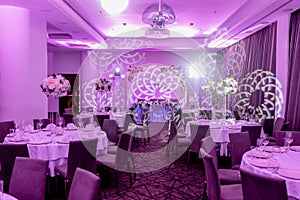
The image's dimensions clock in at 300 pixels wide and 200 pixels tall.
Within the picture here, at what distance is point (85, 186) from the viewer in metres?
2.03

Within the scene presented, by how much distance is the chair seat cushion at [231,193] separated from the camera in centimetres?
287

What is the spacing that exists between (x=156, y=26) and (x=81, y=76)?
8.19 metres

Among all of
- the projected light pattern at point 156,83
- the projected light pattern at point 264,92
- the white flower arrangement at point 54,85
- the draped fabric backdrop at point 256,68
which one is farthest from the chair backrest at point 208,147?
the projected light pattern at point 156,83

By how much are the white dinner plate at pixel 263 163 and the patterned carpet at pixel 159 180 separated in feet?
4.72

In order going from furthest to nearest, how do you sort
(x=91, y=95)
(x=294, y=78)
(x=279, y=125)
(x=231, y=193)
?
(x=91, y=95) < (x=294, y=78) < (x=279, y=125) < (x=231, y=193)

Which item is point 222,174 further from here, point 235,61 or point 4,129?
point 235,61

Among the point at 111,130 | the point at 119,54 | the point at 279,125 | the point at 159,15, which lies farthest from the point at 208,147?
the point at 119,54

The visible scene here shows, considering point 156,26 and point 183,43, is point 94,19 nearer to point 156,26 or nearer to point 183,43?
point 156,26

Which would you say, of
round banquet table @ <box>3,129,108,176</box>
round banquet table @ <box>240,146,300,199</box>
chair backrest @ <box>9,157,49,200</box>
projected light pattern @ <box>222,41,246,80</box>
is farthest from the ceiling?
chair backrest @ <box>9,157,49,200</box>

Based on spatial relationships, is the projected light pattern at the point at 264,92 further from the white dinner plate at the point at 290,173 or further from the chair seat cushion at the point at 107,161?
the white dinner plate at the point at 290,173

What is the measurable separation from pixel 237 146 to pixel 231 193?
1116 millimetres

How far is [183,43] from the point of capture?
1182 centimetres

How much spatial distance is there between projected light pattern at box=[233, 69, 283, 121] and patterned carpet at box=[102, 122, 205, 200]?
2.59m

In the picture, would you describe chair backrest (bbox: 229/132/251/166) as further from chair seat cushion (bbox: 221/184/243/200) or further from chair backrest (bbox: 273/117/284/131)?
chair backrest (bbox: 273/117/284/131)
